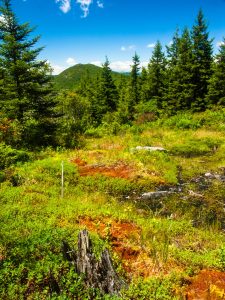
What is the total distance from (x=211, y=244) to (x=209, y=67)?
32.2m

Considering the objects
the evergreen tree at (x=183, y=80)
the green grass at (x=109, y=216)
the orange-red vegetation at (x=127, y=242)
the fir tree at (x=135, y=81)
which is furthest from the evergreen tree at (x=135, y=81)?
the orange-red vegetation at (x=127, y=242)

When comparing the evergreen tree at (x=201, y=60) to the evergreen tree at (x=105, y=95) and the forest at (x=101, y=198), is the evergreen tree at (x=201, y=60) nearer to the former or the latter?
the forest at (x=101, y=198)

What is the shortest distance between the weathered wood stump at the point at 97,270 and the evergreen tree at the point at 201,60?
3189 centimetres

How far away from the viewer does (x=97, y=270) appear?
235 inches

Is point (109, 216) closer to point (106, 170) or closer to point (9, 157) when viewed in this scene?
point (106, 170)

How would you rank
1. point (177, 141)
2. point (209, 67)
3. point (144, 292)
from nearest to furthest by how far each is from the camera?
1. point (144, 292)
2. point (177, 141)
3. point (209, 67)

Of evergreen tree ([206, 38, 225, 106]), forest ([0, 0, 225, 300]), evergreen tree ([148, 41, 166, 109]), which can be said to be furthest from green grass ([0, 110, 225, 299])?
evergreen tree ([148, 41, 166, 109])

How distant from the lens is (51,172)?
1537 centimetres

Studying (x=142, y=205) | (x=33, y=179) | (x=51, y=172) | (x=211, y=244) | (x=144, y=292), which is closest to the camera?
(x=144, y=292)

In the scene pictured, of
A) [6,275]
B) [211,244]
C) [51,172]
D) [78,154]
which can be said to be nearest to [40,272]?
[6,275]

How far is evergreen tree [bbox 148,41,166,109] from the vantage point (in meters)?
43.0

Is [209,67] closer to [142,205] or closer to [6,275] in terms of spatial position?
[142,205]

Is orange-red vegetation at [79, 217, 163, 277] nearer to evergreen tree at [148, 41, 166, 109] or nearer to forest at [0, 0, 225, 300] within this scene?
forest at [0, 0, 225, 300]

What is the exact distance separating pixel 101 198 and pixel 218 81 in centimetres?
2613
